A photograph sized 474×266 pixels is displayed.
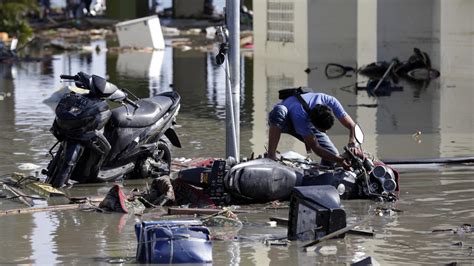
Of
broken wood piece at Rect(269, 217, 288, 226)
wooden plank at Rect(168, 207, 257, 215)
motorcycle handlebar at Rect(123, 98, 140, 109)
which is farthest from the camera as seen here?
motorcycle handlebar at Rect(123, 98, 140, 109)

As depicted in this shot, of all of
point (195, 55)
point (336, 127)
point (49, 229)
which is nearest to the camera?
point (49, 229)

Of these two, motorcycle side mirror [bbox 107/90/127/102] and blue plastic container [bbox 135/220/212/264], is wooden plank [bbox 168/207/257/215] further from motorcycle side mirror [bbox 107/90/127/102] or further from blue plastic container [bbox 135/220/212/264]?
motorcycle side mirror [bbox 107/90/127/102]

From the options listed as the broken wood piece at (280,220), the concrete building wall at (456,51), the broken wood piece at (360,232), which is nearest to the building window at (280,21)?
the concrete building wall at (456,51)

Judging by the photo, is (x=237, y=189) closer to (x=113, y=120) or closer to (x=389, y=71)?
(x=113, y=120)

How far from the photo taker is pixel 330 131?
625 inches

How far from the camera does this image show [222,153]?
45.3 feet

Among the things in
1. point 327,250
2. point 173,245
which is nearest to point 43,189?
point 173,245

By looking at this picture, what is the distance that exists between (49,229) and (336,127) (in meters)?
7.40

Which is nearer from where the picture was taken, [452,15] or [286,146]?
[286,146]

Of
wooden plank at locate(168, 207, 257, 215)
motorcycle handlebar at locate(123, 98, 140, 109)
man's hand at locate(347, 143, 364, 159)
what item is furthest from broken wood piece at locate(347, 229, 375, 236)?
motorcycle handlebar at locate(123, 98, 140, 109)

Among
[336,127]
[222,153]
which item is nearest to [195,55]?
[336,127]

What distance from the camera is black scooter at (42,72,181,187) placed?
1149 cm

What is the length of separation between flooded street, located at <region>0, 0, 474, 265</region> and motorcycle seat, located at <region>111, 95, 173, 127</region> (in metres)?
0.61

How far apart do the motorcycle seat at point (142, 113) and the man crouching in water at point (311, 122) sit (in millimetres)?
1511
